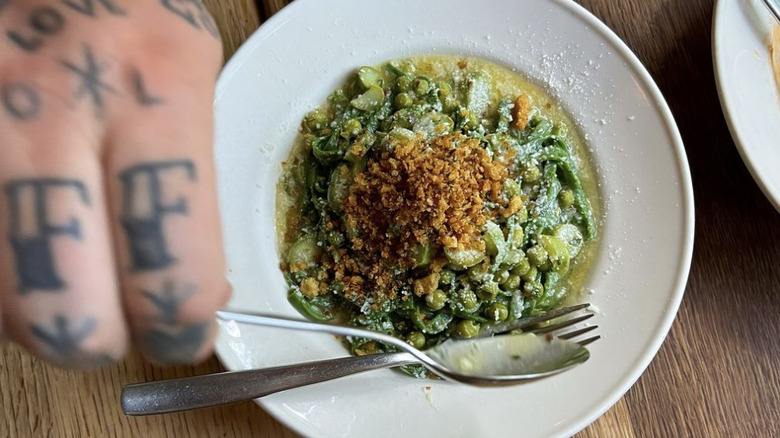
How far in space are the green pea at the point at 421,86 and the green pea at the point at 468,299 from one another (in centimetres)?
57

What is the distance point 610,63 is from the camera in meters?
1.66

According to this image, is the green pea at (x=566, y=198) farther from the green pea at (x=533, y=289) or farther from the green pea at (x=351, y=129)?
the green pea at (x=351, y=129)

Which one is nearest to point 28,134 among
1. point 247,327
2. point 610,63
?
point 247,327

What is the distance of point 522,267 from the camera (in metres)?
1.68

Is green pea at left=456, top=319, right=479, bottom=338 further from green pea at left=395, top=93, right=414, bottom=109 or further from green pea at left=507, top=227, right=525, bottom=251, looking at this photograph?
green pea at left=395, top=93, right=414, bottom=109

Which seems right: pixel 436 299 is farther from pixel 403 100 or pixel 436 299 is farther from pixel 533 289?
pixel 403 100

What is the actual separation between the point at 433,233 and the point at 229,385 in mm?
596

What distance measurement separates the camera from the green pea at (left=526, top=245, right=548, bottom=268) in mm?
1686

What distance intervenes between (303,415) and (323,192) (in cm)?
61

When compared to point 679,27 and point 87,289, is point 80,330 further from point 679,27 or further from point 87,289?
point 679,27

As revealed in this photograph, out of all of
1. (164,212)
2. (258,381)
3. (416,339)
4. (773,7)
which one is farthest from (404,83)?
(164,212)

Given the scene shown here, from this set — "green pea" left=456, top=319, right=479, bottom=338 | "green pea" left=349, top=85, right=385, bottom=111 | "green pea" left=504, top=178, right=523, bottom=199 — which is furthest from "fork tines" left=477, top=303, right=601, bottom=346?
"green pea" left=349, top=85, right=385, bottom=111

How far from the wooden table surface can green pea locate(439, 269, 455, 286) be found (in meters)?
0.59

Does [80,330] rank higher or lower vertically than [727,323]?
higher
